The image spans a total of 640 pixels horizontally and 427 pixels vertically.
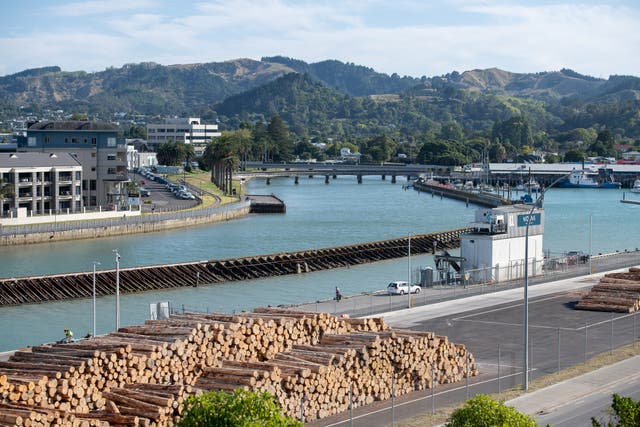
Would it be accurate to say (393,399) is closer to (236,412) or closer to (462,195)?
(236,412)

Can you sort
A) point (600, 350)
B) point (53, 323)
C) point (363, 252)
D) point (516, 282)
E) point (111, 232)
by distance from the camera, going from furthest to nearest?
point (111, 232)
point (363, 252)
point (516, 282)
point (53, 323)
point (600, 350)

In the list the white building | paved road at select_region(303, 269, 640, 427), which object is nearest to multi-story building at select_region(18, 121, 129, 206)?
paved road at select_region(303, 269, 640, 427)

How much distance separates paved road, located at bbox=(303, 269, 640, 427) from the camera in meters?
25.7

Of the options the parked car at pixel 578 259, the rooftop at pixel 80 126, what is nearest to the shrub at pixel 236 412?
the parked car at pixel 578 259

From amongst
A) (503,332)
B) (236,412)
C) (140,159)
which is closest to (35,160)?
(503,332)

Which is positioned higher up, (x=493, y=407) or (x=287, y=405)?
(x=493, y=407)

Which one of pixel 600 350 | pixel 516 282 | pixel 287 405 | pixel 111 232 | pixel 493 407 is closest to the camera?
pixel 493 407

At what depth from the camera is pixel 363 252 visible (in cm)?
6706

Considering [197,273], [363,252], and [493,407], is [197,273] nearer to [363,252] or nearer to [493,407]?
[363,252]

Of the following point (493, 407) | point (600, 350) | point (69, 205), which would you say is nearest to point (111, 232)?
point (69, 205)

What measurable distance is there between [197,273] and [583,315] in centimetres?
2372

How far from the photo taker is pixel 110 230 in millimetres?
80812

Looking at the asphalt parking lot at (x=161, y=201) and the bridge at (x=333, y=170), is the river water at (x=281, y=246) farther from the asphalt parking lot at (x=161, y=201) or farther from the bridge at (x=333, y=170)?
the bridge at (x=333, y=170)

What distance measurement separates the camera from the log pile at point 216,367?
838 inches
